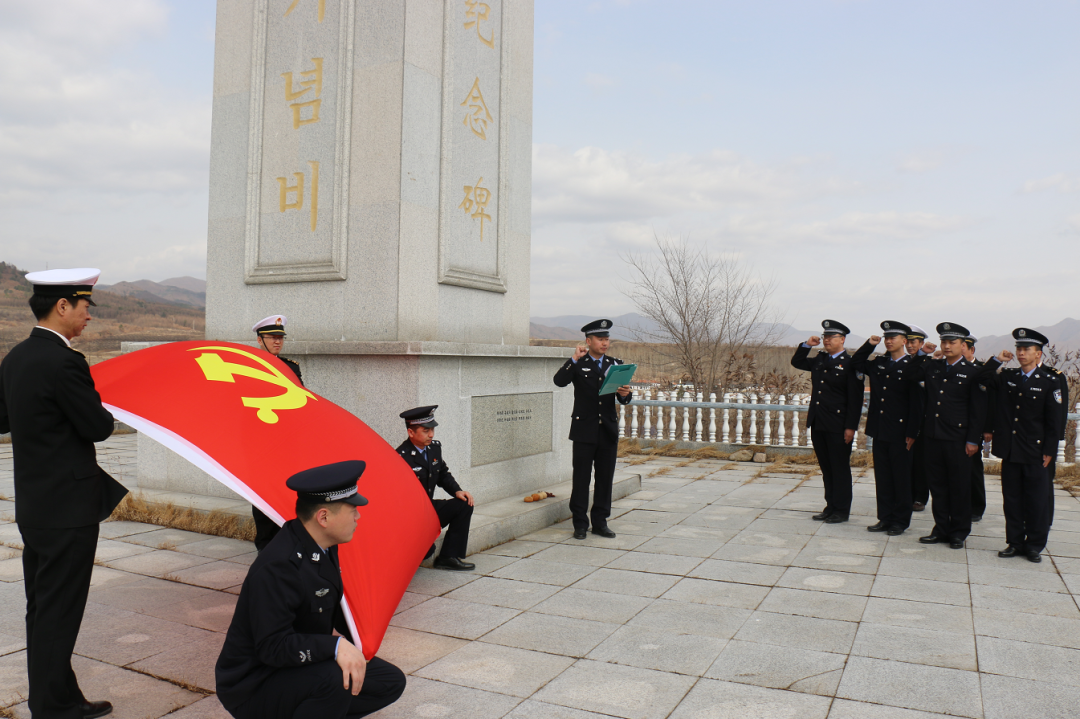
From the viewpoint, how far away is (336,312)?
659 centimetres

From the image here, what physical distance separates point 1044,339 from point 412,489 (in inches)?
205

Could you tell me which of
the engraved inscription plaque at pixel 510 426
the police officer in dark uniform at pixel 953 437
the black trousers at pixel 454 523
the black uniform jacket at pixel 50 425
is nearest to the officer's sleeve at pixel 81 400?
the black uniform jacket at pixel 50 425

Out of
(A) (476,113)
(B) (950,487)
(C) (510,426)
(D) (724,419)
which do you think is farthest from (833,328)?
(D) (724,419)

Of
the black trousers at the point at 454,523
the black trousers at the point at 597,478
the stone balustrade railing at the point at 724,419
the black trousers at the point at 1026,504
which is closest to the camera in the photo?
the black trousers at the point at 454,523

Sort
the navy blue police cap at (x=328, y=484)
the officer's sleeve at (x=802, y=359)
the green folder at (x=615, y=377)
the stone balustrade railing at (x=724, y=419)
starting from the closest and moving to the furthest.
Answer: the navy blue police cap at (x=328, y=484), the green folder at (x=615, y=377), the officer's sleeve at (x=802, y=359), the stone balustrade railing at (x=724, y=419)

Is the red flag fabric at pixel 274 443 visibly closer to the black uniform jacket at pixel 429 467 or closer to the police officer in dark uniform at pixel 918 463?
the black uniform jacket at pixel 429 467

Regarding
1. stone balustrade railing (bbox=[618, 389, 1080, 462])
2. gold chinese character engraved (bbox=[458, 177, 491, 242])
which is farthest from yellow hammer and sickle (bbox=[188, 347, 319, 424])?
stone balustrade railing (bbox=[618, 389, 1080, 462])

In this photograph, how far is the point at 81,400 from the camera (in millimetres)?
2969

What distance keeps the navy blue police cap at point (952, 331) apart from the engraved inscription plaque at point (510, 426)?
3.73 meters

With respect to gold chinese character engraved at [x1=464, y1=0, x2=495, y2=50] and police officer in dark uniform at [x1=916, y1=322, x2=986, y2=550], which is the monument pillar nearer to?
gold chinese character engraved at [x1=464, y1=0, x2=495, y2=50]

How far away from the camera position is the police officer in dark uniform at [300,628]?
2.30 m

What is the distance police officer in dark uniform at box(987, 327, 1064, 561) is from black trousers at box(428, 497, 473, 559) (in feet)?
13.9

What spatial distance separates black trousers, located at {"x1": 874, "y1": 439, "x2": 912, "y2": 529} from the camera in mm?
6594

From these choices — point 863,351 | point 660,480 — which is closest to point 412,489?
point 863,351
